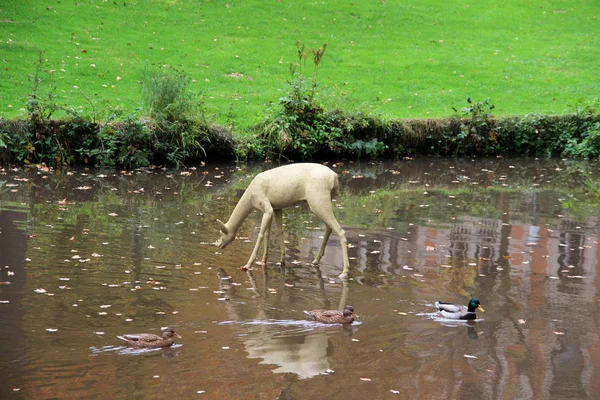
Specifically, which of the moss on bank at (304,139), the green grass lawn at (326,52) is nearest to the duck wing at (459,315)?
the moss on bank at (304,139)

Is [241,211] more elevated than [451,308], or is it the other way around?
[241,211]

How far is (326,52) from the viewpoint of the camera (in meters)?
35.0

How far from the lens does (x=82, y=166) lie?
73.4ft

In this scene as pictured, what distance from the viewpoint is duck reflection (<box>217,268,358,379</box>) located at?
8.97 m

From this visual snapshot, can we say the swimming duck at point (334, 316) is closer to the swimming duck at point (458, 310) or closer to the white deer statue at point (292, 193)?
the swimming duck at point (458, 310)

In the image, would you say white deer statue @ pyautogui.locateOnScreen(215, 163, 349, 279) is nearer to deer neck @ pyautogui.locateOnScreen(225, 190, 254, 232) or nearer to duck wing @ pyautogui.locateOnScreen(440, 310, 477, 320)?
deer neck @ pyautogui.locateOnScreen(225, 190, 254, 232)

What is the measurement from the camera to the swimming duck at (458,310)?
1055cm

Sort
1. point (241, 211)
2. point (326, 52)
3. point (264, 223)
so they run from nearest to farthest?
1. point (264, 223)
2. point (241, 211)
3. point (326, 52)

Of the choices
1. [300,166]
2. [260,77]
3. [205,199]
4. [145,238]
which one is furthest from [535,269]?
[260,77]

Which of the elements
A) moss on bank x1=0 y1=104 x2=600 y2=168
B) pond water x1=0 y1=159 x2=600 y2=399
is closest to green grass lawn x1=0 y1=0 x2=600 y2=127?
moss on bank x1=0 y1=104 x2=600 y2=168

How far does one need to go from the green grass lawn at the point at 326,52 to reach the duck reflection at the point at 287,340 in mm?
13753

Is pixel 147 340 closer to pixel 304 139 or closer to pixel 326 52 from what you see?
pixel 304 139

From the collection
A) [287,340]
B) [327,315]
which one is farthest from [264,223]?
[287,340]

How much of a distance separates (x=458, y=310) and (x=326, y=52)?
25.5 meters
